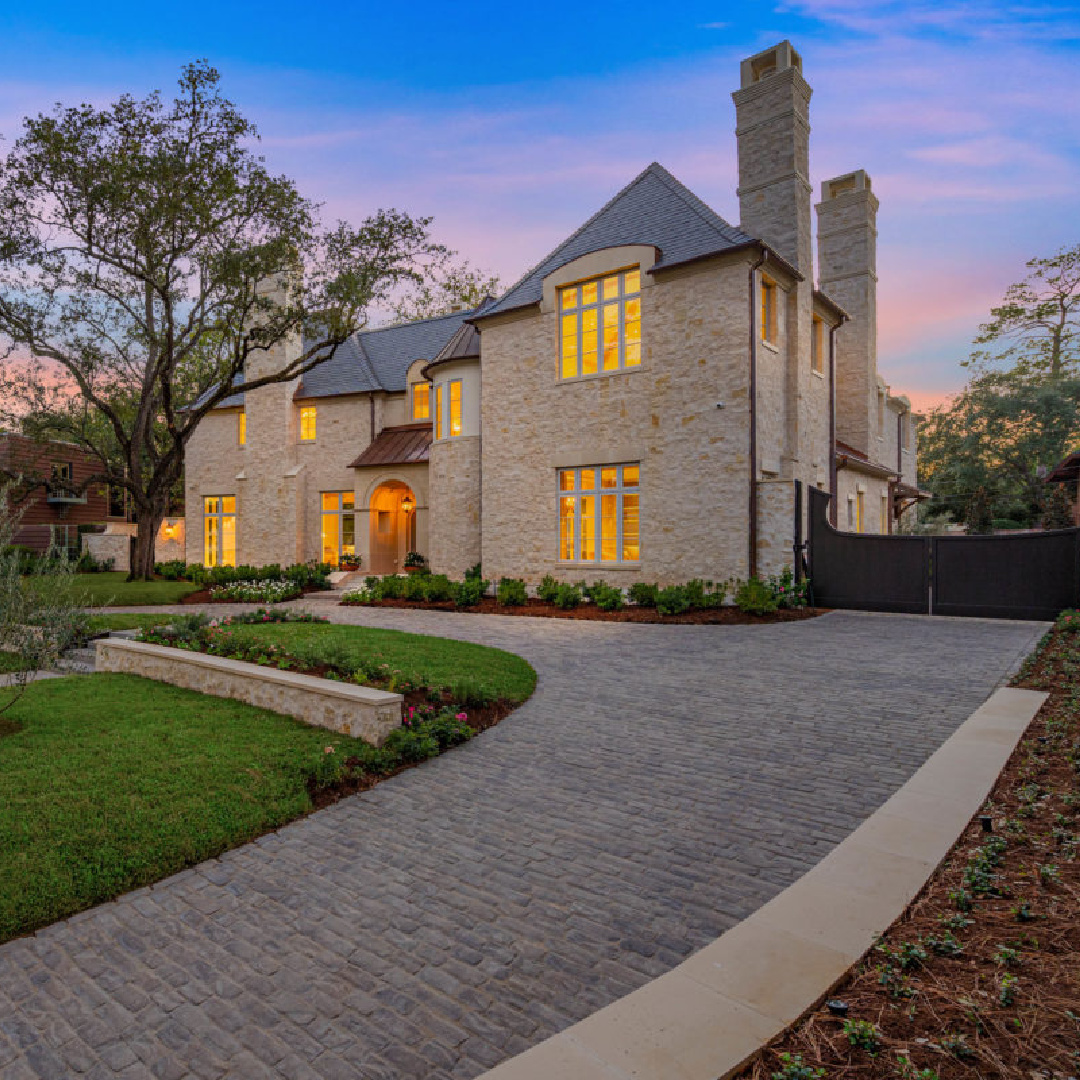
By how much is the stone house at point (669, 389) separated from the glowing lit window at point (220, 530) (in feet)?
23.6

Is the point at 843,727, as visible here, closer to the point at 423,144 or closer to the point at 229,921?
the point at 229,921

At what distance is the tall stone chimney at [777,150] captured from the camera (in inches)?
562

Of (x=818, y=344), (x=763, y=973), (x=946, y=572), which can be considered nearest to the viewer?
(x=763, y=973)

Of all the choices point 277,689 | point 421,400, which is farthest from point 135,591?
point 277,689

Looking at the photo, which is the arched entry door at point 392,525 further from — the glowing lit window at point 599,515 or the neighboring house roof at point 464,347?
the glowing lit window at point 599,515

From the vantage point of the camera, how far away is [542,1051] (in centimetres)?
196

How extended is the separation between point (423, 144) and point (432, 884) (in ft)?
76.1

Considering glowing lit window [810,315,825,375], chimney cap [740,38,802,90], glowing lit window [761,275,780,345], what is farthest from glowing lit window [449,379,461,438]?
chimney cap [740,38,802,90]

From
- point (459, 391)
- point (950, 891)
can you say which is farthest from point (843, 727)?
point (459, 391)

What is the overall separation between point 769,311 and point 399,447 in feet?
40.5

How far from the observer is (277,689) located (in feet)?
20.5

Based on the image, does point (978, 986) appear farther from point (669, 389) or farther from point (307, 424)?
point (307, 424)

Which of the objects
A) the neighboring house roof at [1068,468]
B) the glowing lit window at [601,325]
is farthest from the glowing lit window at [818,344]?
the neighboring house roof at [1068,468]

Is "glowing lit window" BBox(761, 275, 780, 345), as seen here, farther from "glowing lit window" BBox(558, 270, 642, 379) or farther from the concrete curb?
the concrete curb
